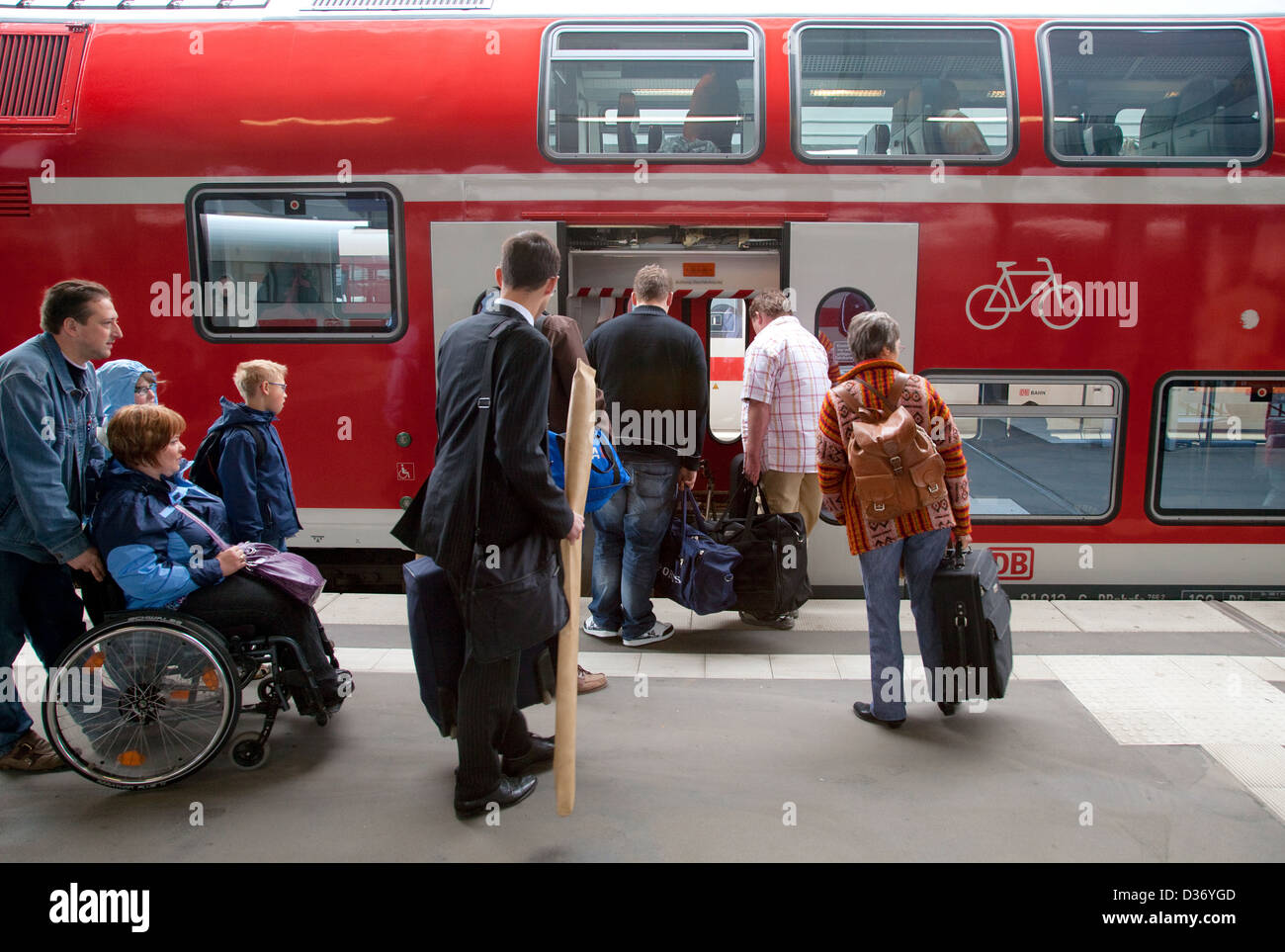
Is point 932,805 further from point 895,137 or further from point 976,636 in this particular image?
point 895,137

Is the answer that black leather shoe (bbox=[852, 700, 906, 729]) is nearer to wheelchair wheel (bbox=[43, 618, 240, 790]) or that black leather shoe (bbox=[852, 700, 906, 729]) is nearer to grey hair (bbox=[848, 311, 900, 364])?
grey hair (bbox=[848, 311, 900, 364])

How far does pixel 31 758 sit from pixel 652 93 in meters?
4.34

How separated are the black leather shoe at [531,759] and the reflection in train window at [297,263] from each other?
2786 mm

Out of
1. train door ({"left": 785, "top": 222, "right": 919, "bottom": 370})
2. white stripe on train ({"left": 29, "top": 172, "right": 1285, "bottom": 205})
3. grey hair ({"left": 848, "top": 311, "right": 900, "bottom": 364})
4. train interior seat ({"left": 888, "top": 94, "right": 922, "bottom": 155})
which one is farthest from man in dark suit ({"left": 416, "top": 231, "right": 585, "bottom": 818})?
train interior seat ({"left": 888, "top": 94, "right": 922, "bottom": 155})

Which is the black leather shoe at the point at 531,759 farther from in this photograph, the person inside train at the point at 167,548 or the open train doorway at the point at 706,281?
the open train doorway at the point at 706,281

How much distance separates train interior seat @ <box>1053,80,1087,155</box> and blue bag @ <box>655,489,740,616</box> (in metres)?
2.83

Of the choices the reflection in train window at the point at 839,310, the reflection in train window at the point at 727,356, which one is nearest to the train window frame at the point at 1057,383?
the reflection in train window at the point at 839,310

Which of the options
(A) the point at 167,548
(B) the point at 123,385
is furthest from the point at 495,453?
(B) the point at 123,385

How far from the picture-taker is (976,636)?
12.1ft

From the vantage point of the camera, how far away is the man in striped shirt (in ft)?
15.7

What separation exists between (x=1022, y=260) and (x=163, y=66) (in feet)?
16.3

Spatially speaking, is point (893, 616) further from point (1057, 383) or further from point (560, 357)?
point (1057, 383)

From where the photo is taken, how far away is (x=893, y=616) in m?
3.87

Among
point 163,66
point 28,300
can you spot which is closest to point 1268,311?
point 163,66
